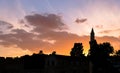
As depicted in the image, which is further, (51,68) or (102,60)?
(51,68)

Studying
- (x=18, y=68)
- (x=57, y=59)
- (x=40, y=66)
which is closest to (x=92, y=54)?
(x=57, y=59)

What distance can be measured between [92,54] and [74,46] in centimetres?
7391

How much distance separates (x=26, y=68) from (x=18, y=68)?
283 cm

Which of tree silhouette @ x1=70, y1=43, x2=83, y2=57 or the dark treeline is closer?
the dark treeline

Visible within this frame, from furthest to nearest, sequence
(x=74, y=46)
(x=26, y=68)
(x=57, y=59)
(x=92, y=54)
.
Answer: (x=74, y=46) → (x=26, y=68) → (x=57, y=59) → (x=92, y=54)

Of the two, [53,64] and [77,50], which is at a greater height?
[77,50]

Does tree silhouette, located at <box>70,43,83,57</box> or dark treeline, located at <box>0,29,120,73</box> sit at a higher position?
tree silhouette, located at <box>70,43,83,57</box>

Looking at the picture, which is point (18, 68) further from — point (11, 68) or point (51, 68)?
point (51, 68)

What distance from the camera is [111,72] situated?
61.8 metres

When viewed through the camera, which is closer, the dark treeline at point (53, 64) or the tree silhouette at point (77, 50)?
the dark treeline at point (53, 64)

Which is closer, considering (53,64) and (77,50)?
(53,64)

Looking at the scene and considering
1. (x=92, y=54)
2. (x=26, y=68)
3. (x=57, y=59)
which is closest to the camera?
(x=92, y=54)

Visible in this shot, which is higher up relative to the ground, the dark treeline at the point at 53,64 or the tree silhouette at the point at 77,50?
the tree silhouette at the point at 77,50

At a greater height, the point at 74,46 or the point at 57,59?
the point at 74,46
